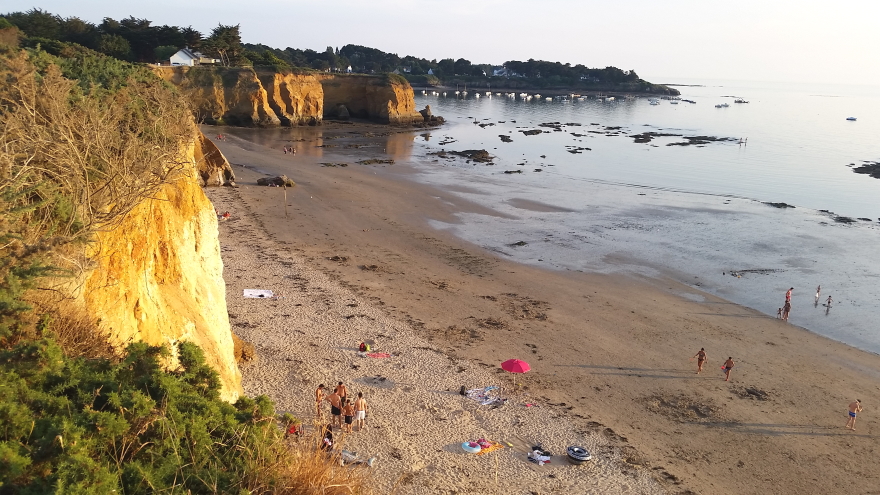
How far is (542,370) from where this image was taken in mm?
15234

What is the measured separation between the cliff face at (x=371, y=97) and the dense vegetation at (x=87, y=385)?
6420 centimetres

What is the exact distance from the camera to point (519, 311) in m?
19.2

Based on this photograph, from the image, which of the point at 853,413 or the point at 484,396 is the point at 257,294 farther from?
the point at 853,413

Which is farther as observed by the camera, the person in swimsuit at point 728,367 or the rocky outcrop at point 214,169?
the rocky outcrop at point 214,169

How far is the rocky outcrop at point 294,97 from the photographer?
6438 centimetres

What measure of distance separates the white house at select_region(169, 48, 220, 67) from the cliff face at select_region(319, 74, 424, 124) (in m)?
13.1

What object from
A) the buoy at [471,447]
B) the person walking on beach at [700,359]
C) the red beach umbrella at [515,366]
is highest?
the red beach umbrella at [515,366]

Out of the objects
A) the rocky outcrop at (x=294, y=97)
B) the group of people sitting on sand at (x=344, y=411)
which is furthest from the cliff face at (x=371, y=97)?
the group of people sitting on sand at (x=344, y=411)

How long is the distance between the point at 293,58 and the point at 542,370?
128759 millimetres

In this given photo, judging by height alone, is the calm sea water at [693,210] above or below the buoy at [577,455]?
above

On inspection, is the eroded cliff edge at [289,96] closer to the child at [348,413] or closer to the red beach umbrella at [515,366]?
the red beach umbrella at [515,366]

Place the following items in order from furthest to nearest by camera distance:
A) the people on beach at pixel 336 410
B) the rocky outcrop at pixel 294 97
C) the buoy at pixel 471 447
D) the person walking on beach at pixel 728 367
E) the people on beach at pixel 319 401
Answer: the rocky outcrop at pixel 294 97 → the person walking on beach at pixel 728 367 → the people on beach at pixel 319 401 → the people on beach at pixel 336 410 → the buoy at pixel 471 447

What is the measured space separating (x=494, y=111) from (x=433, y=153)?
56.1 meters

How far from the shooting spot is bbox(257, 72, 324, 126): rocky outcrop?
6438 centimetres
